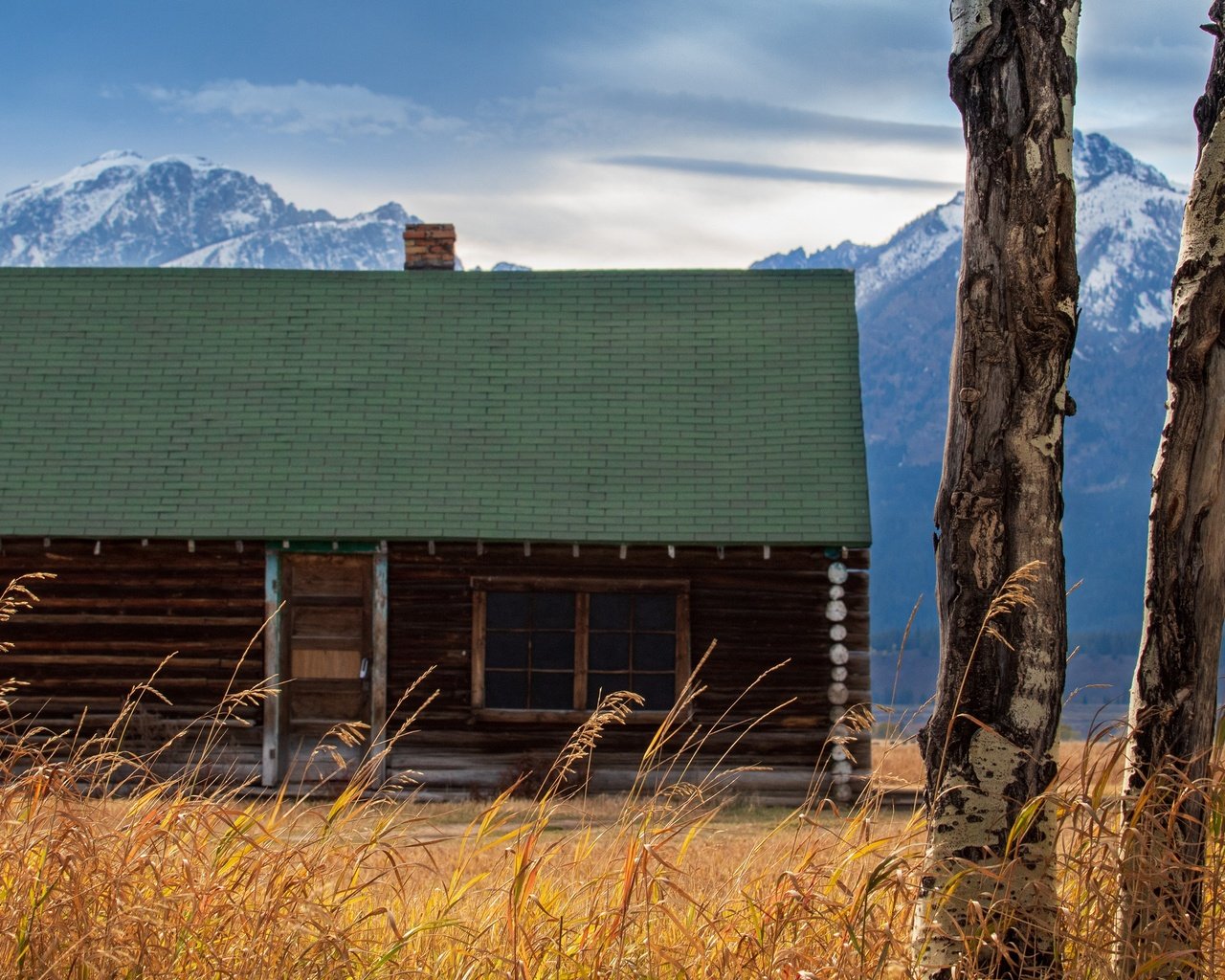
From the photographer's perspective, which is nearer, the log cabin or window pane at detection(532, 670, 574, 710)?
the log cabin

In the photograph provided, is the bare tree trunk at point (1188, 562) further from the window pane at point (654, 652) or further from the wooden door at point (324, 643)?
the wooden door at point (324, 643)

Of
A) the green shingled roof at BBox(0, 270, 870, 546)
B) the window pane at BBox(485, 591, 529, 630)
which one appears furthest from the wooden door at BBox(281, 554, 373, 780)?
the window pane at BBox(485, 591, 529, 630)

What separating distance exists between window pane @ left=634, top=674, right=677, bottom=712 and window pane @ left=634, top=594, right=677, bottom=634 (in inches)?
20.1

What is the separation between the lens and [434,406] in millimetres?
15977

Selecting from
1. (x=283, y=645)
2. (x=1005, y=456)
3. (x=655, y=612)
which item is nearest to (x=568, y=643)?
(x=655, y=612)

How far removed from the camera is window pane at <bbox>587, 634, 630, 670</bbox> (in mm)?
14250

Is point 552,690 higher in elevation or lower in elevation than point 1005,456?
lower

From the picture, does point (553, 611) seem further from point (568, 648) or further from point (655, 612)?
point (655, 612)

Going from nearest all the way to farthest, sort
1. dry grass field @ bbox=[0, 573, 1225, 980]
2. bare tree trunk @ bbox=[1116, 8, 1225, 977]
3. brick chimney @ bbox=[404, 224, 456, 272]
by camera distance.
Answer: dry grass field @ bbox=[0, 573, 1225, 980] → bare tree trunk @ bbox=[1116, 8, 1225, 977] → brick chimney @ bbox=[404, 224, 456, 272]

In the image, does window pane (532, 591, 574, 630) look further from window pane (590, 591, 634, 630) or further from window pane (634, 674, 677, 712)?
window pane (634, 674, 677, 712)

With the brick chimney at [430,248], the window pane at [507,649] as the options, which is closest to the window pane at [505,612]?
the window pane at [507,649]

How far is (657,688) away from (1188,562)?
952 centimetres

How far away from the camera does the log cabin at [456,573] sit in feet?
46.4

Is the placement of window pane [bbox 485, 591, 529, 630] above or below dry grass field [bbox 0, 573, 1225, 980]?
above
